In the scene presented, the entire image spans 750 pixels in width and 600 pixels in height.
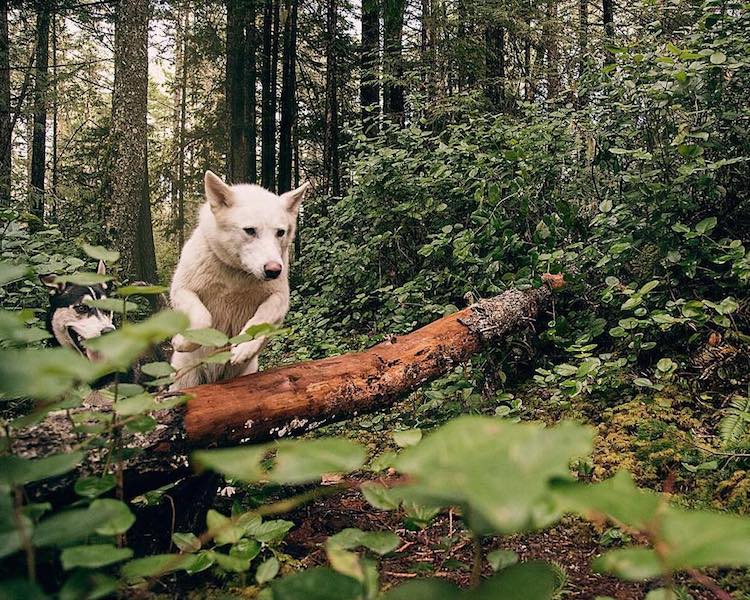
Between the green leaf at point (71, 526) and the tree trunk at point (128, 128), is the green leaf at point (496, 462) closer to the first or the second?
the green leaf at point (71, 526)

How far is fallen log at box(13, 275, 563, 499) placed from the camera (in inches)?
92.5

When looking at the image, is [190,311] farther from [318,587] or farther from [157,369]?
[318,587]

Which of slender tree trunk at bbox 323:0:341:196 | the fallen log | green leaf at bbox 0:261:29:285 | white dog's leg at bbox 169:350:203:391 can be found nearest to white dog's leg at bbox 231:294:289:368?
the fallen log

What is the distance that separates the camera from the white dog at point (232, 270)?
3.61 m

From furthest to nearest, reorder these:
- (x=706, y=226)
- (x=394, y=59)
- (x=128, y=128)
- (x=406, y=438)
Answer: (x=394, y=59) < (x=128, y=128) < (x=706, y=226) < (x=406, y=438)

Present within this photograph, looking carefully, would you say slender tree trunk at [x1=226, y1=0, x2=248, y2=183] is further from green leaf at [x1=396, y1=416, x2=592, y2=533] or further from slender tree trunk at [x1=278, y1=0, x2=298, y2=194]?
green leaf at [x1=396, y1=416, x2=592, y2=533]

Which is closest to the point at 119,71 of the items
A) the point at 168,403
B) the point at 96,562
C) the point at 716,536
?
the point at 168,403

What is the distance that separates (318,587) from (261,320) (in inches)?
104

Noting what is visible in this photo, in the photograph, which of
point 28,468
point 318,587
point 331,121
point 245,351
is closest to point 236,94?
point 331,121

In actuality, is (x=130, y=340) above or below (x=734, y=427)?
above

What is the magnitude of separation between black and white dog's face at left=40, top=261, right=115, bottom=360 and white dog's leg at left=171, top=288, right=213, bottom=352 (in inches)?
29.2

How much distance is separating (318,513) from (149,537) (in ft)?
3.37

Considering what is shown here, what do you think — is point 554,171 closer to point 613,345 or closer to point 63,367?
point 613,345

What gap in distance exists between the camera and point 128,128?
28.8 ft
